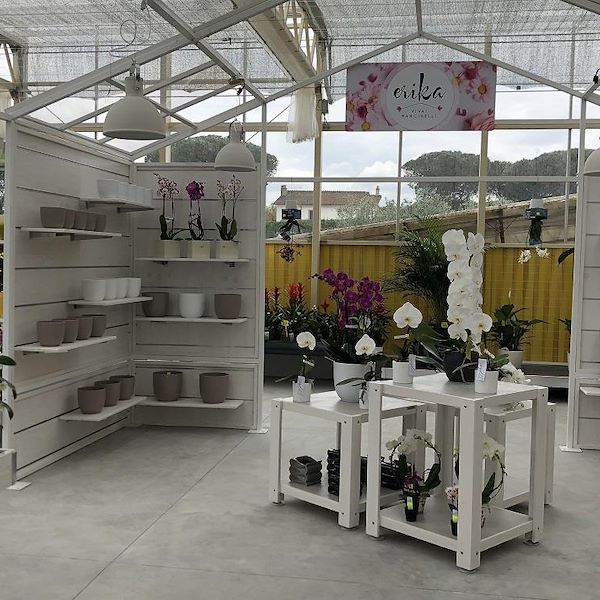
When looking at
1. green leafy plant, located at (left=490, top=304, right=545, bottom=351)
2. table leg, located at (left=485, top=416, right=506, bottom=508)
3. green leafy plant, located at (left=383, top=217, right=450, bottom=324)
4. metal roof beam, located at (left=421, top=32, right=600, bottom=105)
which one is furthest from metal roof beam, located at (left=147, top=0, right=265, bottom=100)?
green leafy plant, located at (left=490, top=304, right=545, bottom=351)

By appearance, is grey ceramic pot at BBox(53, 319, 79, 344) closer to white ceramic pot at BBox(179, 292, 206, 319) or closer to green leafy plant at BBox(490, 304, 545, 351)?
white ceramic pot at BBox(179, 292, 206, 319)

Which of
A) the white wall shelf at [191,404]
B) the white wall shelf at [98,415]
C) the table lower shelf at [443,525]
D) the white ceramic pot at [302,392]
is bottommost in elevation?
the table lower shelf at [443,525]

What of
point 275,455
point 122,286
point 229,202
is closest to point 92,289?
point 122,286

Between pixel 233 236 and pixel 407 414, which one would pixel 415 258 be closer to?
pixel 233 236

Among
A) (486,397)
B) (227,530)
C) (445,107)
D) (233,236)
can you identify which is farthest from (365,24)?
(227,530)

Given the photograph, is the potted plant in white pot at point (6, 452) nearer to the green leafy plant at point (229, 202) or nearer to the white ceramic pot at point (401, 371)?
the green leafy plant at point (229, 202)

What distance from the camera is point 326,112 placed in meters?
9.69

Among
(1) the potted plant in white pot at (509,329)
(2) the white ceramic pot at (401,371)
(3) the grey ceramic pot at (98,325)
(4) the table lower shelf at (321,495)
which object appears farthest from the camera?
(1) the potted plant in white pot at (509,329)

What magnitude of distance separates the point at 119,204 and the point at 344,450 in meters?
2.77

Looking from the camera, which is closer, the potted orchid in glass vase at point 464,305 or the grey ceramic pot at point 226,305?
the potted orchid in glass vase at point 464,305

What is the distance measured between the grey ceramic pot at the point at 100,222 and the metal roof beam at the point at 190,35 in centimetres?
136

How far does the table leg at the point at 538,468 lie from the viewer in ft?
13.9

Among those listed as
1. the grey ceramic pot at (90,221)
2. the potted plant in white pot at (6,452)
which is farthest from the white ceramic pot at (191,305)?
the potted plant in white pot at (6,452)

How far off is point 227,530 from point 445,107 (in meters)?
3.90
